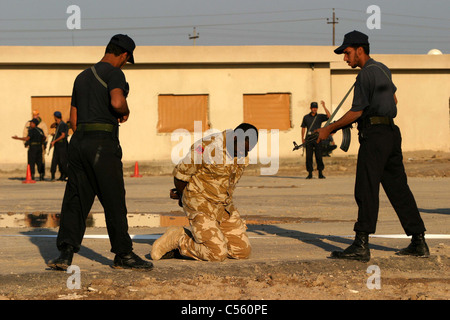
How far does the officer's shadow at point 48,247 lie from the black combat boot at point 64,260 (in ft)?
1.66

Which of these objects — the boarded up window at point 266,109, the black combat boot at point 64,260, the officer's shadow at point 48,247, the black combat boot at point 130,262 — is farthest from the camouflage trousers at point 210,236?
the boarded up window at point 266,109

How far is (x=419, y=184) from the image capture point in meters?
19.1

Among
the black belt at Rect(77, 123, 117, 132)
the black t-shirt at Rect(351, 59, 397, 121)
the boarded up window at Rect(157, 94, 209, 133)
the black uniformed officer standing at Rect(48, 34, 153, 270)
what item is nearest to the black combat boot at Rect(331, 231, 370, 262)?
the black t-shirt at Rect(351, 59, 397, 121)

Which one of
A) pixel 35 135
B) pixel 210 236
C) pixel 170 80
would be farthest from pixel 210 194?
pixel 170 80

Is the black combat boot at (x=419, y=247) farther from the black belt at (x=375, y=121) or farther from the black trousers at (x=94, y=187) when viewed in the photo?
the black trousers at (x=94, y=187)

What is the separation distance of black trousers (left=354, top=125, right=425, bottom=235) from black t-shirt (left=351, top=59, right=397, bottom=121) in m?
0.16

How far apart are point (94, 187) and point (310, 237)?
3.31 m

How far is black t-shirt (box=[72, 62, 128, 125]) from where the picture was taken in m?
7.01

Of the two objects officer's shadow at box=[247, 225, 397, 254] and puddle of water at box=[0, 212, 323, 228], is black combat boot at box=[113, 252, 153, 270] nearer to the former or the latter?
officer's shadow at box=[247, 225, 397, 254]

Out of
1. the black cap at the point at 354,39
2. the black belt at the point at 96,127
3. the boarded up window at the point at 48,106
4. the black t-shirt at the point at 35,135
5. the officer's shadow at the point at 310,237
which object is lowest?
the officer's shadow at the point at 310,237

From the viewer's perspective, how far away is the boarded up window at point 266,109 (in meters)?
29.8

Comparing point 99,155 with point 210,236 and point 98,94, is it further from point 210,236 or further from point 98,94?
point 210,236

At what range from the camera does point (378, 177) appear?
25.0ft

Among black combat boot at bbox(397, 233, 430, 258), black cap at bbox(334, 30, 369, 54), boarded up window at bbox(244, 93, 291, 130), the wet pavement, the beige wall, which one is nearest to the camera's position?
black cap at bbox(334, 30, 369, 54)
